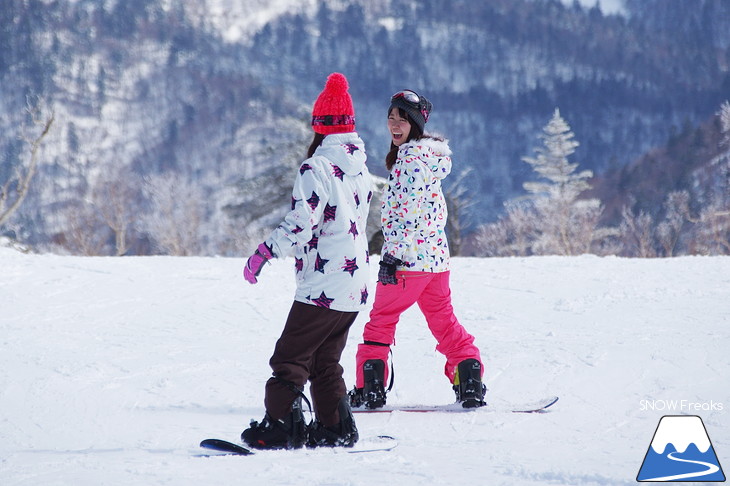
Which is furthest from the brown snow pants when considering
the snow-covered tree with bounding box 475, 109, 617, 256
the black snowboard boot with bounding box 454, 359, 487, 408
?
the snow-covered tree with bounding box 475, 109, 617, 256

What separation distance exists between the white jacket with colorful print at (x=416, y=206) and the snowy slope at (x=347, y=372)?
2.89ft

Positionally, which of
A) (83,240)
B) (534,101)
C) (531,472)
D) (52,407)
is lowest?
(83,240)

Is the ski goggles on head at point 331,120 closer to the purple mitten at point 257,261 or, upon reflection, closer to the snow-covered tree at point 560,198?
the purple mitten at point 257,261

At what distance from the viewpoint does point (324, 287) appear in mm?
2895

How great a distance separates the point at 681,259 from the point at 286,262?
540 cm

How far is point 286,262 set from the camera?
28.5 feet

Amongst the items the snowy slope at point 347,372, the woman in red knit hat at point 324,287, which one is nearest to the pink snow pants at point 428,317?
the snowy slope at point 347,372

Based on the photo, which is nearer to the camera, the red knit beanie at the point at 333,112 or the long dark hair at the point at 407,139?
the red knit beanie at the point at 333,112

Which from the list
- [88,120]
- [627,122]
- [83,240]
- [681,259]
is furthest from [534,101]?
[681,259]

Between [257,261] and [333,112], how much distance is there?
0.77 m

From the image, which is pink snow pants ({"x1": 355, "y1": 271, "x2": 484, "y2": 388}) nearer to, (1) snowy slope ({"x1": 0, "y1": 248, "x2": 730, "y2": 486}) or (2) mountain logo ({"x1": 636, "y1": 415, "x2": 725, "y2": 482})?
(1) snowy slope ({"x1": 0, "y1": 248, "x2": 730, "y2": 486})

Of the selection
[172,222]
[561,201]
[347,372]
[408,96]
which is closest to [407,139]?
[408,96]

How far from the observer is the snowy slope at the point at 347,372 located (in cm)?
269

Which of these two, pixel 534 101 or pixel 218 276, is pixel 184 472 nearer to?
pixel 218 276
